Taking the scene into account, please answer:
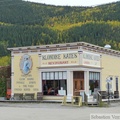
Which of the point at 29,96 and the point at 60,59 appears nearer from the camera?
the point at 60,59

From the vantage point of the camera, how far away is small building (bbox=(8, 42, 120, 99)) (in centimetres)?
3438

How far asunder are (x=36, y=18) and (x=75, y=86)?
311ft

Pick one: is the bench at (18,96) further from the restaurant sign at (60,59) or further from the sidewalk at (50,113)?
the sidewalk at (50,113)

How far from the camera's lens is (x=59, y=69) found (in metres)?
35.1

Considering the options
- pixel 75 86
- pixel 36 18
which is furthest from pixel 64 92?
pixel 36 18

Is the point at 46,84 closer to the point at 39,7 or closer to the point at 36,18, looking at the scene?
the point at 36,18

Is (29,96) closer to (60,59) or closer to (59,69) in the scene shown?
(59,69)

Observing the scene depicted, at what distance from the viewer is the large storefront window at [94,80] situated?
36.2 meters

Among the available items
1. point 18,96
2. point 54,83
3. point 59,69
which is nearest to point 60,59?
point 59,69

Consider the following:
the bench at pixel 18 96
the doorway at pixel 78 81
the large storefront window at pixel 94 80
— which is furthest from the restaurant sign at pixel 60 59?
the bench at pixel 18 96

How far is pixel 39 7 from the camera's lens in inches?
5349

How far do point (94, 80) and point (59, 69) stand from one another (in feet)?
14.0

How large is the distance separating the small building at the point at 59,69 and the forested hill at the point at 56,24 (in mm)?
49026

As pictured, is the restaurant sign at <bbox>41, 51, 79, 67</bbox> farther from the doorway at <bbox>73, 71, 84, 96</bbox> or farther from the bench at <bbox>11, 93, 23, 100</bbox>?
the bench at <bbox>11, 93, 23, 100</bbox>
